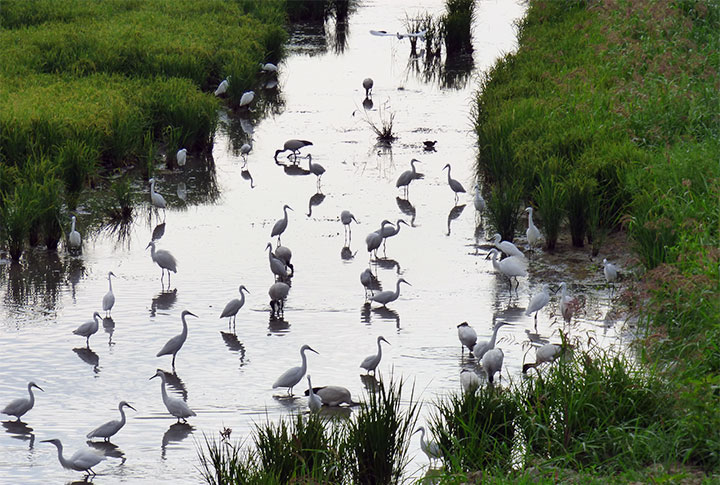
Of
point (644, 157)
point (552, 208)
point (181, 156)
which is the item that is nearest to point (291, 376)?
point (552, 208)

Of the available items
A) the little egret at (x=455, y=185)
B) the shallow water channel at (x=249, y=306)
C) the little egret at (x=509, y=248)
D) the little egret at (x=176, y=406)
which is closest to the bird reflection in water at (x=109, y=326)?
the shallow water channel at (x=249, y=306)

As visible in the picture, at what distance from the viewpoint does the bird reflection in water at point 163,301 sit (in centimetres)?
1106

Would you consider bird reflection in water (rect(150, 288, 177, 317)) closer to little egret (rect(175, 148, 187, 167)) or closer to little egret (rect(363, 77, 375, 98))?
little egret (rect(175, 148, 187, 167))

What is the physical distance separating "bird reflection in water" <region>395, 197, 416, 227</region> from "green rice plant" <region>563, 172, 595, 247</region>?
8.28 ft

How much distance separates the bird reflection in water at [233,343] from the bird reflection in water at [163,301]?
97 centimetres

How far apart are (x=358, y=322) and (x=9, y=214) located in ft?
14.6

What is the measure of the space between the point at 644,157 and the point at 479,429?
6847mm

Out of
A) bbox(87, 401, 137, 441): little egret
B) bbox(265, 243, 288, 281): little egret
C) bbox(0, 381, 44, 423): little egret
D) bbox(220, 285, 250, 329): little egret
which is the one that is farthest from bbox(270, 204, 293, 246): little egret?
bbox(87, 401, 137, 441): little egret

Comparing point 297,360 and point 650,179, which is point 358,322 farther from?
point 650,179

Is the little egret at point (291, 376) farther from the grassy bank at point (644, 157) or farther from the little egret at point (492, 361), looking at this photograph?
the grassy bank at point (644, 157)

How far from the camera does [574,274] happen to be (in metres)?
11.7

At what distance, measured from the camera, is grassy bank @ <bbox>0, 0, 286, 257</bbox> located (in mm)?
14441

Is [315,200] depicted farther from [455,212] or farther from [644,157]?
[644,157]

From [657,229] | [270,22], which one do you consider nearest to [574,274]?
[657,229]
